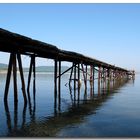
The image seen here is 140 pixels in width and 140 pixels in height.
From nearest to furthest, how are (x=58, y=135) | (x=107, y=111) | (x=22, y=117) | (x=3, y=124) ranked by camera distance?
(x=58, y=135) → (x=3, y=124) → (x=22, y=117) → (x=107, y=111)

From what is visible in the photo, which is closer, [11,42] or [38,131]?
[38,131]

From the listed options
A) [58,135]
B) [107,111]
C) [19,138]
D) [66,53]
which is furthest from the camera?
[66,53]

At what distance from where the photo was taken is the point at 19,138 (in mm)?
9125

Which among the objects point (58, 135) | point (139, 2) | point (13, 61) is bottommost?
point (58, 135)

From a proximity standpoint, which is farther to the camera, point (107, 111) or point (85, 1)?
point (107, 111)

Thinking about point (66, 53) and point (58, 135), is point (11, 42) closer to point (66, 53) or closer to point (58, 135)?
point (58, 135)

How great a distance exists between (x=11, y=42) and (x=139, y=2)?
592 cm

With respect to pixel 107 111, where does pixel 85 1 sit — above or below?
above

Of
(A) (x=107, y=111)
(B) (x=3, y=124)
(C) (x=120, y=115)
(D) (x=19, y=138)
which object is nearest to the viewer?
(D) (x=19, y=138)

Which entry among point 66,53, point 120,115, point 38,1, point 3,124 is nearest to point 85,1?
point 38,1

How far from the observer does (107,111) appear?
1548 centimetres

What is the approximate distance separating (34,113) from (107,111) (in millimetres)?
3383

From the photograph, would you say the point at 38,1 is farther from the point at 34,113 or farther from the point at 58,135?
the point at 34,113

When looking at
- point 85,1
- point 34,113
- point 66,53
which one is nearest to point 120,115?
point 34,113
